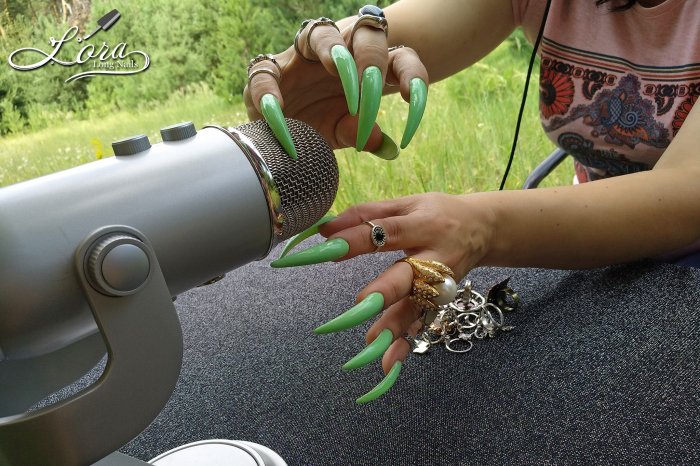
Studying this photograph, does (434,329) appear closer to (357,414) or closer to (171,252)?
(357,414)

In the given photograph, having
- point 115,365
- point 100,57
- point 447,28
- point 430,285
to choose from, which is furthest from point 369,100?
point 100,57

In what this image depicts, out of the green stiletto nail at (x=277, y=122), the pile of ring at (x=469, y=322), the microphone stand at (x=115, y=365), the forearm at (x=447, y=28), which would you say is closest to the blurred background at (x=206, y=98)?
the forearm at (x=447, y=28)

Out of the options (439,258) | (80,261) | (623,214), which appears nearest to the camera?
(80,261)

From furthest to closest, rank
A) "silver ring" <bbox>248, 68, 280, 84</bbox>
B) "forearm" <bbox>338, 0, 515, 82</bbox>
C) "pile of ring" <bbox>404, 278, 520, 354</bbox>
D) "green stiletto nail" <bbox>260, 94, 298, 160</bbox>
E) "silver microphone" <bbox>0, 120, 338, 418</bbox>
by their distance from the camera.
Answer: "forearm" <bbox>338, 0, 515, 82</bbox>
"pile of ring" <bbox>404, 278, 520, 354</bbox>
"silver ring" <bbox>248, 68, 280, 84</bbox>
"green stiletto nail" <bbox>260, 94, 298, 160</bbox>
"silver microphone" <bbox>0, 120, 338, 418</bbox>

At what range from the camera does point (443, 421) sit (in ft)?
1.97

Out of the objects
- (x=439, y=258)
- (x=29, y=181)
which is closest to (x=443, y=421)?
(x=439, y=258)

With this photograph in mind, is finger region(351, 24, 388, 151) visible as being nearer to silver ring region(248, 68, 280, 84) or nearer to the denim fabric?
silver ring region(248, 68, 280, 84)

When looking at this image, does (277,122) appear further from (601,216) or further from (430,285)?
(601,216)

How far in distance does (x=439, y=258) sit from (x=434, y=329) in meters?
0.23

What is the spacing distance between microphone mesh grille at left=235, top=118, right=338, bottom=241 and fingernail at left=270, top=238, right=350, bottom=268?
0.05ft

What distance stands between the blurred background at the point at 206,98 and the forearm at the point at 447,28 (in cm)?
26

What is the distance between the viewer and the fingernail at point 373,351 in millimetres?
452

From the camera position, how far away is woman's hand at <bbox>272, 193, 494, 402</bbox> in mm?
463

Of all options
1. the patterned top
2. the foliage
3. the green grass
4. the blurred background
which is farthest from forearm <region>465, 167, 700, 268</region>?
the foliage
